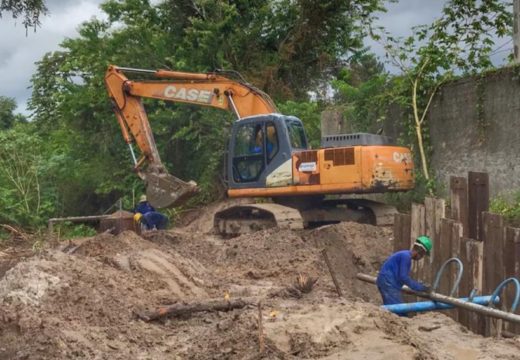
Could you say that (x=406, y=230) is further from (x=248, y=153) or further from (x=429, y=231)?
(x=248, y=153)

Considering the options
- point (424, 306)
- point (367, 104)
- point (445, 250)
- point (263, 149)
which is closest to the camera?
point (424, 306)

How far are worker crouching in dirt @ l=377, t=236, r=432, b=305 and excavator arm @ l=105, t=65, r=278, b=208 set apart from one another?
284 inches

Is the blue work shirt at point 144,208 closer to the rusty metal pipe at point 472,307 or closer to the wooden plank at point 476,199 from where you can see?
the wooden plank at point 476,199

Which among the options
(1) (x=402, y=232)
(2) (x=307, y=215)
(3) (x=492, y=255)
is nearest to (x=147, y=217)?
(2) (x=307, y=215)

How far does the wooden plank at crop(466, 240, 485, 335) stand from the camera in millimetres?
8422

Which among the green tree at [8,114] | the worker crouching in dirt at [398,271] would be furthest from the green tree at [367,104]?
the green tree at [8,114]

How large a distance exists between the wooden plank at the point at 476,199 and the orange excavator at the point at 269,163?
4.13 meters

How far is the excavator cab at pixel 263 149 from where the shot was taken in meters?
14.5

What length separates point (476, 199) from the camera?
9.69 meters

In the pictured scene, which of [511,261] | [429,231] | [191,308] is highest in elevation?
[429,231]

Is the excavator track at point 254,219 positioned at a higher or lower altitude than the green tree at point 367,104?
lower

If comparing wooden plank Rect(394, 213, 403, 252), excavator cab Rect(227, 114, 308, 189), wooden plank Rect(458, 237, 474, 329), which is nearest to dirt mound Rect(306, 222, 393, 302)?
wooden plank Rect(394, 213, 403, 252)

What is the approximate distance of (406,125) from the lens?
1681 centimetres

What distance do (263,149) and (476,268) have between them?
6.99m
